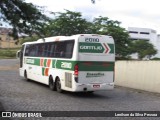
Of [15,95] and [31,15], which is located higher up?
[31,15]

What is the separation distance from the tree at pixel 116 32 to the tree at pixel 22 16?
36.3 meters

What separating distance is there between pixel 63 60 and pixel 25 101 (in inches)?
184

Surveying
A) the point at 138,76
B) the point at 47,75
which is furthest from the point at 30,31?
the point at 138,76

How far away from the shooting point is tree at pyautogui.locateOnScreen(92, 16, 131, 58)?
156ft

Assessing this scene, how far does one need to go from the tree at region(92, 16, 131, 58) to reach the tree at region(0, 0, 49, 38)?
Result: 3627 centimetres

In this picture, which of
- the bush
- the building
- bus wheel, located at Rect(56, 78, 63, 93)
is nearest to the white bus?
bus wheel, located at Rect(56, 78, 63, 93)

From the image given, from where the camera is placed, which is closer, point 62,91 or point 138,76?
point 62,91

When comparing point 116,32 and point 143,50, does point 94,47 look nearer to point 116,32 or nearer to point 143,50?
point 116,32

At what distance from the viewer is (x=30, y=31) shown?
10930 mm

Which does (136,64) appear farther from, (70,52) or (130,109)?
(130,109)

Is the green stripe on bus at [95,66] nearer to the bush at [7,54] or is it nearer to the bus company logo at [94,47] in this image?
the bus company logo at [94,47]

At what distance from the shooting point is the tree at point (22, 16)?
412 inches

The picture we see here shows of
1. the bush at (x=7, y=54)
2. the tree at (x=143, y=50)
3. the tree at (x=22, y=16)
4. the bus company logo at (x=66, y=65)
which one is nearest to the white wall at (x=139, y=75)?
the bus company logo at (x=66, y=65)

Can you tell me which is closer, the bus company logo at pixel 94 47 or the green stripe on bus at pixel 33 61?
the bus company logo at pixel 94 47
